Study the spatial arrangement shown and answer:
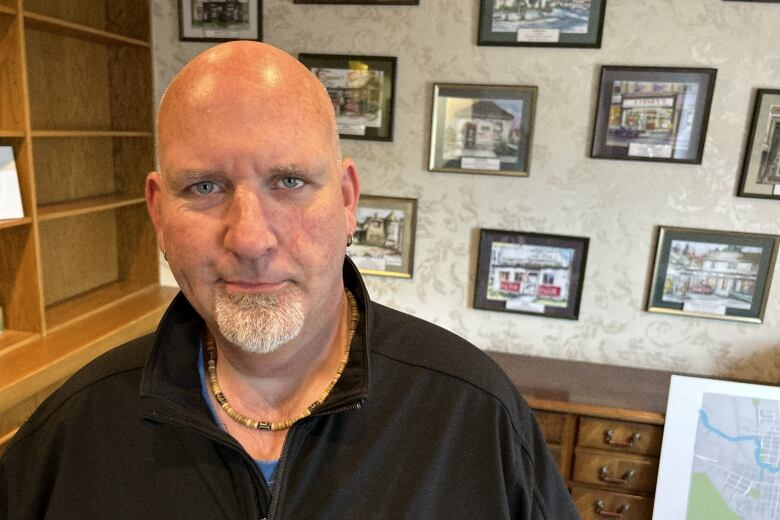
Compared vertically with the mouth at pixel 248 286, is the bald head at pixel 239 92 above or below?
above

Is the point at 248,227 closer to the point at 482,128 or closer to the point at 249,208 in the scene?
the point at 249,208

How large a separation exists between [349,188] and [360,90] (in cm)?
130

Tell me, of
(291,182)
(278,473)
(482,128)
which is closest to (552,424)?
(482,128)

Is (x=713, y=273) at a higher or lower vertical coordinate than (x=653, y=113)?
lower

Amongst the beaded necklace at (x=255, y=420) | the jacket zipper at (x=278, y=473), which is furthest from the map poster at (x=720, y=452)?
the jacket zipper at (x=278, y=473)

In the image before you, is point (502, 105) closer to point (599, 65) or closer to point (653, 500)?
point (599, 65)

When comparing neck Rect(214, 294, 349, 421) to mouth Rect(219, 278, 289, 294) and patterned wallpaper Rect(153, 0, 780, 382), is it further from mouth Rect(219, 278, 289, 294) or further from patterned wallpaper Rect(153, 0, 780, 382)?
patterned wallpaper Rect(153, 0, 780, 382)

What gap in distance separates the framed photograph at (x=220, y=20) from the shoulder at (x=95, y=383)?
1.56 m

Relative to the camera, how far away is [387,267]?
2.22 m

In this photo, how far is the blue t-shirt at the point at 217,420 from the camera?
0.80 m

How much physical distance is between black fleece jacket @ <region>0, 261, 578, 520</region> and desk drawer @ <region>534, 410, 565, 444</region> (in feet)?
3.02

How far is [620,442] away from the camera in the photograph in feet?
5.88

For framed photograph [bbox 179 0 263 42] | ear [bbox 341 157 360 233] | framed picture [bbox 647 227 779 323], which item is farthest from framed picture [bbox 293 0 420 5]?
ear [bbox 341 157 360 233]

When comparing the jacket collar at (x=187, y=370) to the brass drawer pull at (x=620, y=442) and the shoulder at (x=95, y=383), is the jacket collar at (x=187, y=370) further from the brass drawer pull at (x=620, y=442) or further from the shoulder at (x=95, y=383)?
the brass drawer pull at (x=620, y=442)
